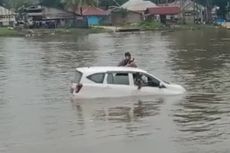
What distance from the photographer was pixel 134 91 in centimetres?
2184

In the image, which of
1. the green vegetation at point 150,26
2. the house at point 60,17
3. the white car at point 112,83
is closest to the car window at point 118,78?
the white car at point 112,83

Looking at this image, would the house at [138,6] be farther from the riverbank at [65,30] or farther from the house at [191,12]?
the riverbank at [65,30]

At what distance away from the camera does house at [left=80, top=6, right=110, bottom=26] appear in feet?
405

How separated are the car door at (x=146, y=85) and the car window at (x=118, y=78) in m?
0.29

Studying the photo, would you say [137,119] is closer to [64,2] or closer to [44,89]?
[44,89]

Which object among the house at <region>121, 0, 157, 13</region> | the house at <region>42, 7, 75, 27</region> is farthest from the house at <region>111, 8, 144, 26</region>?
the house at <region>42, 7, 75, 27</region>

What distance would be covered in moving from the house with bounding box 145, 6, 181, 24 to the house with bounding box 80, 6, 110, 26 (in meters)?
8.32

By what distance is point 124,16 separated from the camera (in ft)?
420

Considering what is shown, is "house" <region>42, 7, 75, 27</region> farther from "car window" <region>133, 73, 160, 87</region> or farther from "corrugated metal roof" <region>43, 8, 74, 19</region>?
"car window" <region>133, 73, 160, 87</region>

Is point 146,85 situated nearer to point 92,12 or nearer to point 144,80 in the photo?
point 144,80

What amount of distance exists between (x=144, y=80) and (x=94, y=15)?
104 metres

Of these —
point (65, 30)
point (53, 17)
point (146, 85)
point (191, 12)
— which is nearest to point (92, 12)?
point (53, 17)

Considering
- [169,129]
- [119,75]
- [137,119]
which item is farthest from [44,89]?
[169,129]

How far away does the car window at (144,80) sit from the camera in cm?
2167
